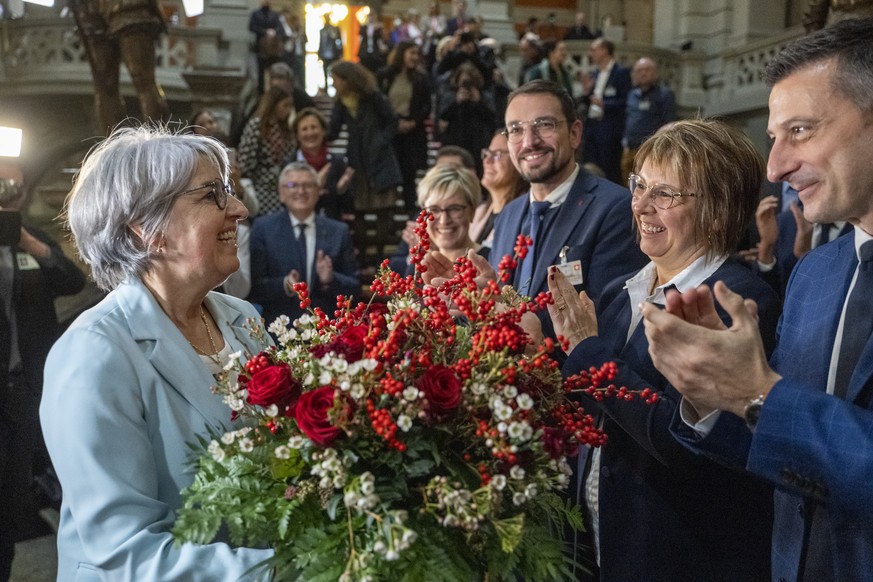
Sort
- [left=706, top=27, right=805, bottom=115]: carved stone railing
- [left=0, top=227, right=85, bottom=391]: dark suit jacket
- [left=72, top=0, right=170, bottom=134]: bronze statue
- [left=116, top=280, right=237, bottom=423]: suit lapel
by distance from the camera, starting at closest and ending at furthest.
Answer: [left=116, top=280, right=237, bottom=423]: suit lapel → [left=0, top=227, right=85, bottom=391]: dark suit jacket → [left=72, top=0, right=170, bottom=134]: bronze statue → [left=706, top=27, right=805, bottom=115]: carved stone railing

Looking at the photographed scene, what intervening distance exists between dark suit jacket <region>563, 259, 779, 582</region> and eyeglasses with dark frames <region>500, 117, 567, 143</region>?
1338mm

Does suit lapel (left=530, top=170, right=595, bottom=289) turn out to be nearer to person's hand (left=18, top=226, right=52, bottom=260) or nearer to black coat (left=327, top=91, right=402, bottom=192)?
person's hand (left=18, top=226, right=52, bottom=260)

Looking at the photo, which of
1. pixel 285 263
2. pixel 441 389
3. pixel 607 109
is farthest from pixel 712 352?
pixel 607 109

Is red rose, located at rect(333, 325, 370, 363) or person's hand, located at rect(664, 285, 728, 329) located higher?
person's hand, located at rect(664, 285, 728, 329)

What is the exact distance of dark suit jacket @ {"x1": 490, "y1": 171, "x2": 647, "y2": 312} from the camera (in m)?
2.98

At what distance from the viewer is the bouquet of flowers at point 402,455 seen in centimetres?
132

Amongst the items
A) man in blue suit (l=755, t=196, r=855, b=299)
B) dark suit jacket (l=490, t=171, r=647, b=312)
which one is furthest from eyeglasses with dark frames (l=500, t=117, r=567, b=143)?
man in blue suit (l=755, t=196, r=855, b=299)

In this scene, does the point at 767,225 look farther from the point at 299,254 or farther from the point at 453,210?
the point at 299,254

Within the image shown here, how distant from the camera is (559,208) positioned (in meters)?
3.21

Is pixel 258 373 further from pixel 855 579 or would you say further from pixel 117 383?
pixel 855 579

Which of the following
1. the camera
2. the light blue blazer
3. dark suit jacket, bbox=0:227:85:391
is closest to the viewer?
the light blue blazer

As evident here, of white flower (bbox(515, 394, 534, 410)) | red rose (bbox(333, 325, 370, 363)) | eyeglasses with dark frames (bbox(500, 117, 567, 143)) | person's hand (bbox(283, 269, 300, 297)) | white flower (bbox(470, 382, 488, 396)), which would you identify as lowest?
person's hand (bbox(283, 269, 300, 297))

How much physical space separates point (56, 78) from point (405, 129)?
8.98 meters

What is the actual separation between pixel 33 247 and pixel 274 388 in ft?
10.3
